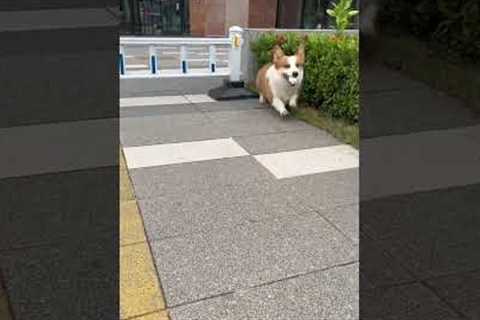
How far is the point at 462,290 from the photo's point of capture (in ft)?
8.23

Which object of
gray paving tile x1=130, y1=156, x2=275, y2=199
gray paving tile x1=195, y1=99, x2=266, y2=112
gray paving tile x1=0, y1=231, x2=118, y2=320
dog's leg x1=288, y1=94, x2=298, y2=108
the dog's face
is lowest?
gray paving tile x1=0, y1=231, x2=118, y2=320

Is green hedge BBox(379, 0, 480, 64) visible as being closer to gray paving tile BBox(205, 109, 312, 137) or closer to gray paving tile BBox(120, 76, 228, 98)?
gray paving tile BBox(205, 109, 312, 137)

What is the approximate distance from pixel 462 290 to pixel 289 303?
954 mm

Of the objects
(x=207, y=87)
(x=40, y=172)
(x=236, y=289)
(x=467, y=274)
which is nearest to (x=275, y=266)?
(x=236, y=289)

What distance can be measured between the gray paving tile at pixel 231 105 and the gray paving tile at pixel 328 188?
3.10 metres

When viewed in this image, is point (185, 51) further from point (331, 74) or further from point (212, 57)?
point (331, 74)

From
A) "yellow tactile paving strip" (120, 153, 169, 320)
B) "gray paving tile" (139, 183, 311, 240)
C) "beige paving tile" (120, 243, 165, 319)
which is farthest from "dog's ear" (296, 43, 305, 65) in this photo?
"beige paving tile" (120, 243, 165, 319)

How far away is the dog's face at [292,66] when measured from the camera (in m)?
6.16

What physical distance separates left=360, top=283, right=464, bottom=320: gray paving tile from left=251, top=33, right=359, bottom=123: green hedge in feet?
11.8

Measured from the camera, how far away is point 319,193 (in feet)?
13.1

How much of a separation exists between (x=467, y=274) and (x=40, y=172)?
11.5 feet

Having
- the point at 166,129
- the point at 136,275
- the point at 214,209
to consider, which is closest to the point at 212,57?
the point at 166,129

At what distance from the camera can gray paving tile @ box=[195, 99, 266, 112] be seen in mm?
7273

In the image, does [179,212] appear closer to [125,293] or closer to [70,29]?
[125,293]
